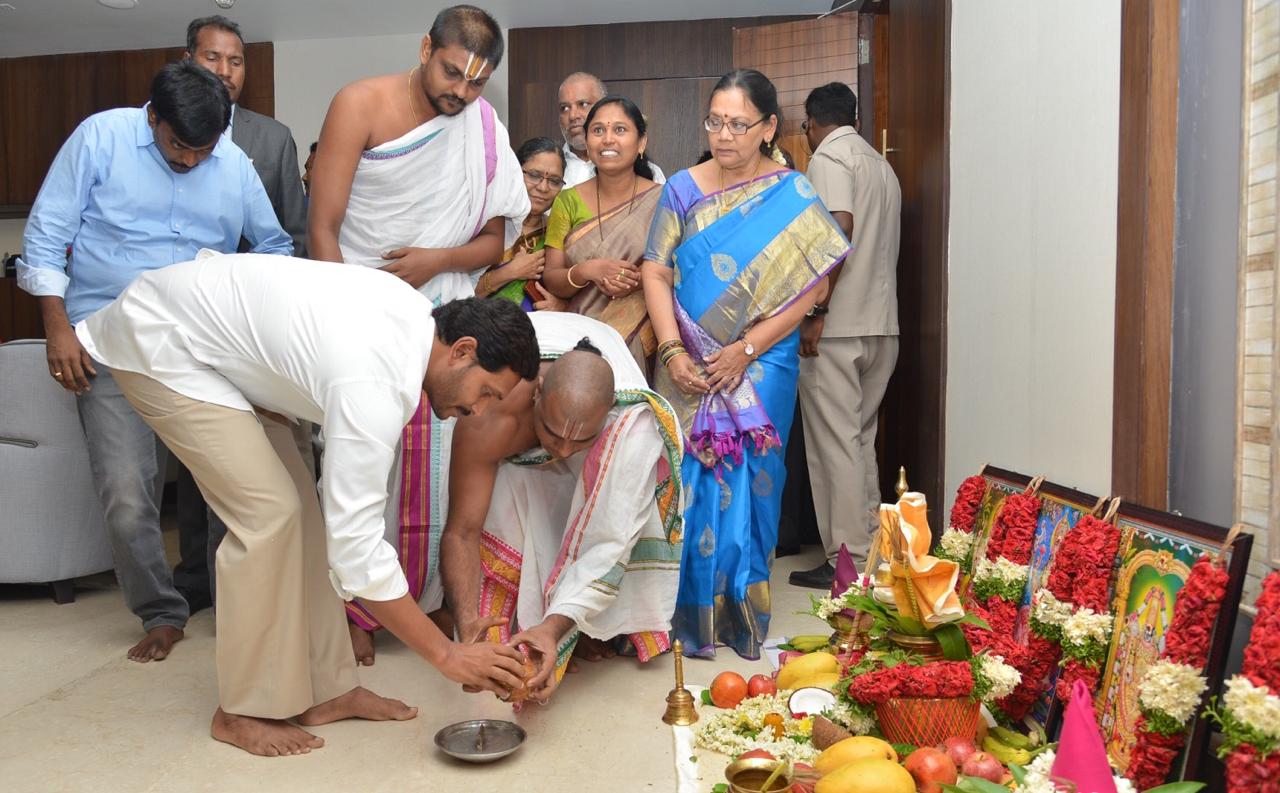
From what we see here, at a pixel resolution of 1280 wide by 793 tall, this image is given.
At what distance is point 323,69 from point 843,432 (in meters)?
4.74

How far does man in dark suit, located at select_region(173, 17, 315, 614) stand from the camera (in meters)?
3.53

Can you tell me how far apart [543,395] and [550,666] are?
0.62 m

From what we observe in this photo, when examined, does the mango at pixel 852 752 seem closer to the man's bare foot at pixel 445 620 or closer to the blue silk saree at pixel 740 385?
the blue silk saree at pixel 740 385

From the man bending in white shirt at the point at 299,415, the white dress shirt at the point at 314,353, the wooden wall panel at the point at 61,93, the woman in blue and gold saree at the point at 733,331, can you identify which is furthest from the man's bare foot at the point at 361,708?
the wooden wall panel at the point at 61,93

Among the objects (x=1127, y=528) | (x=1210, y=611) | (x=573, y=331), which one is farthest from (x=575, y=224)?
(x=1210, y=611)

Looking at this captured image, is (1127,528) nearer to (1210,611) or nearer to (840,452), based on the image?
(1210,611)

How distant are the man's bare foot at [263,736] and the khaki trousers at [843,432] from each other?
2.04 m

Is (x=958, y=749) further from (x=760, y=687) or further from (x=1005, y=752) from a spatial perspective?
(x=760, y=687)

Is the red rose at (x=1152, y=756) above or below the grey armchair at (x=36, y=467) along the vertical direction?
below

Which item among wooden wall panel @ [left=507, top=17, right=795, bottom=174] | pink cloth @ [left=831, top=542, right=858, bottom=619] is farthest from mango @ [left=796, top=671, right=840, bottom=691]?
wooden wall panel @ [left=507, top=17, right=795, bottom=174]

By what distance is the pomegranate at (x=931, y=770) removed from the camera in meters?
1.82

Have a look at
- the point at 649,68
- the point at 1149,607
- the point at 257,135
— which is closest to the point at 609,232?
the point at 257,135

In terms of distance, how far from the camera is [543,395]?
2484 millimetres

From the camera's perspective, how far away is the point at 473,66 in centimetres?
291
